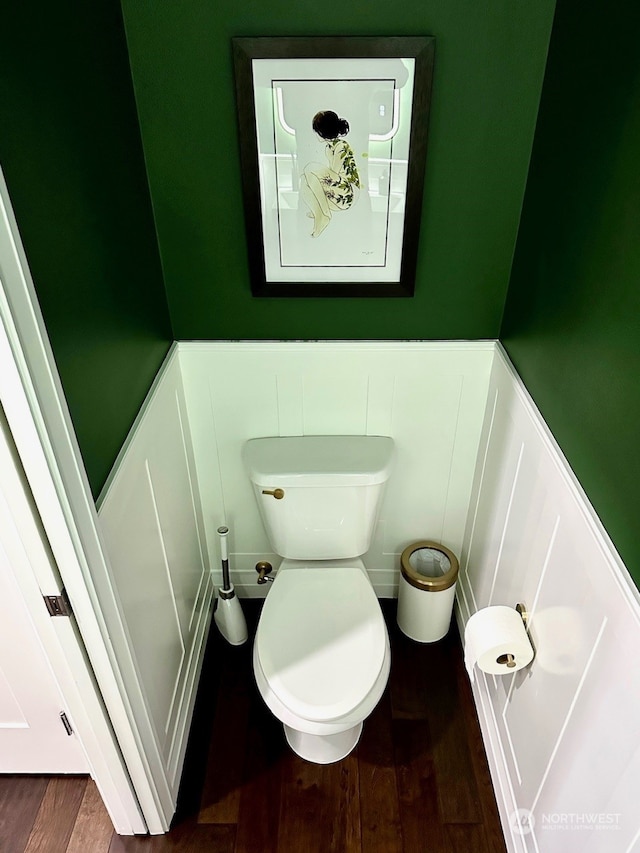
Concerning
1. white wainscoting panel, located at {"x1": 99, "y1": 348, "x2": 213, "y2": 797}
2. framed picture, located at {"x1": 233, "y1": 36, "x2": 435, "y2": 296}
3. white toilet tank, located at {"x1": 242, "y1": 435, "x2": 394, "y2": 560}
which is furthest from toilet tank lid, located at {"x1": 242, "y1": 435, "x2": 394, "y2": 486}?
framed picture, located at {"x1": 233, "y1": 36, "x2": 435, "y2": 296}

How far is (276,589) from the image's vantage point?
180 cm

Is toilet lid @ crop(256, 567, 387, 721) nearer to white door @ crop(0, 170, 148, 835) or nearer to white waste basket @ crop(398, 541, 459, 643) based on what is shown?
white waste basket @ crop(398, 541, 459, 643)

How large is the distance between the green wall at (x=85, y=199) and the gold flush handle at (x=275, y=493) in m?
0.50

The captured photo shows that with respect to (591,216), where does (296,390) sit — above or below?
below

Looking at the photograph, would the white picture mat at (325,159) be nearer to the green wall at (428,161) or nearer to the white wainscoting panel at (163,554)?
the green wall at (428,161)

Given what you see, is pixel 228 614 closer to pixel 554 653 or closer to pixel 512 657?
pixel 512 657

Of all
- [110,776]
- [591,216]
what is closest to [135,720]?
[110,776]

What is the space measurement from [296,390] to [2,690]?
112 cm

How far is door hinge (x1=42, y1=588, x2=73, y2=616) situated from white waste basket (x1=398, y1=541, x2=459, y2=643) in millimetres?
1149

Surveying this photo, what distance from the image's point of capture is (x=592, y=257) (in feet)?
3.80

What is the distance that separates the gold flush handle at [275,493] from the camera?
1.77 metres

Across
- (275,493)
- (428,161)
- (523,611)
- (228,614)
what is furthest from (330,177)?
(228,614)

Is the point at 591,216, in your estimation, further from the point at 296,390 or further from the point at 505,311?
the point at 296,390

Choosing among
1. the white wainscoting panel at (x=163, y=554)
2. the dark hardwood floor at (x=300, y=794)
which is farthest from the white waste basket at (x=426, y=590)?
the white wainscoting panel at (x=163, y=554)
